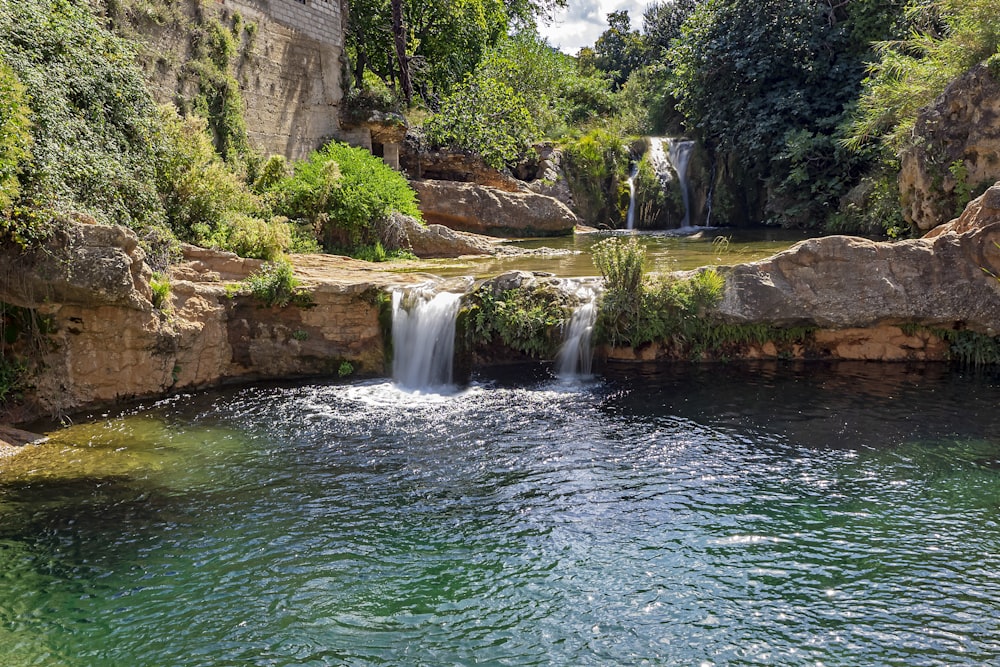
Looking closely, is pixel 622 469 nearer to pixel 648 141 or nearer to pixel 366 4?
pixel 648 141

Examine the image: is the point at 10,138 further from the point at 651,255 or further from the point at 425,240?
the point at 651,255

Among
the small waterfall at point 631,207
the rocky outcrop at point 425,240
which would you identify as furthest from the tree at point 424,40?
the rocky outcrop at point 425,240

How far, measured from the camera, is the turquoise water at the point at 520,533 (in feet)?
15.1

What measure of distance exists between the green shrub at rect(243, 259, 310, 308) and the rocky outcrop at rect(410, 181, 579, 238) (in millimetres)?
9169

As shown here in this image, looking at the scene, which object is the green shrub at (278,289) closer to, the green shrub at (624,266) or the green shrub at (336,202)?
the green shrub at (336,202)

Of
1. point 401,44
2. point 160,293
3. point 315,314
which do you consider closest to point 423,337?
point 315,314

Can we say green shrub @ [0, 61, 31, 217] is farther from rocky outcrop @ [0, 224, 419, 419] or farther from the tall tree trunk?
the tall tree trunk

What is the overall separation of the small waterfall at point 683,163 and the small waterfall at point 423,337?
590 inches

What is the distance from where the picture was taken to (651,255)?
1534 cm

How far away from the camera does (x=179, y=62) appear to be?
51.8 ft

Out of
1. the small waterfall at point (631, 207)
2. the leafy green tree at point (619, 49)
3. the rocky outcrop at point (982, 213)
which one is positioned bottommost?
the rocky outcrop at point (982, 213)

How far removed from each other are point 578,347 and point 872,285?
13.7 ft

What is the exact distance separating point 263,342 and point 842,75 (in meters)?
18.3

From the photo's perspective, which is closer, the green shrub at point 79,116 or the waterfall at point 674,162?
the green shrub at point 79,116
